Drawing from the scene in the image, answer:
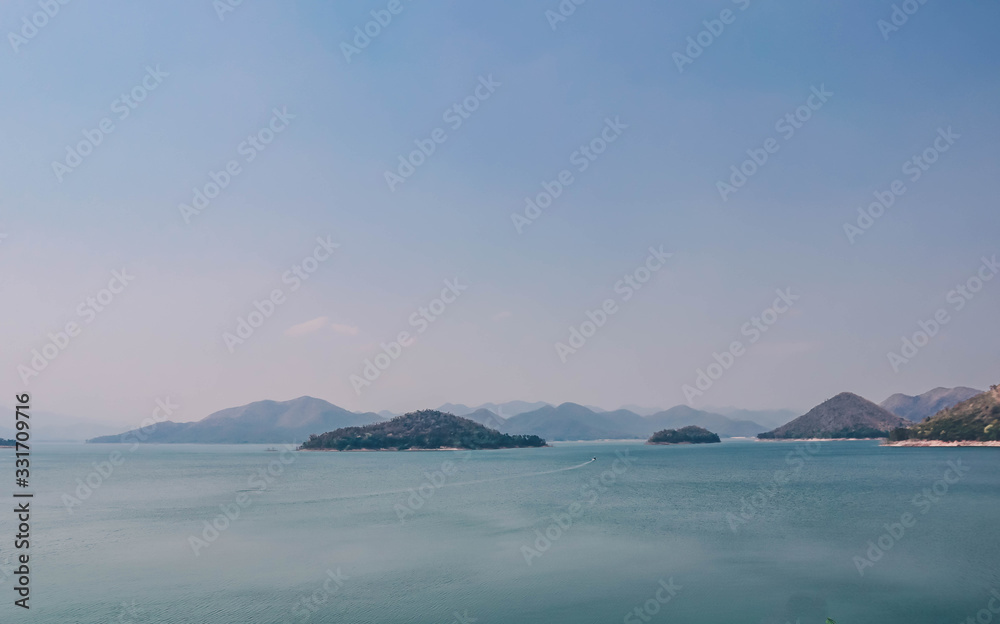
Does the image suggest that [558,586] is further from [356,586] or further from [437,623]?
[356,586]

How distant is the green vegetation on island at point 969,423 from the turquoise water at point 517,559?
96.2 meters

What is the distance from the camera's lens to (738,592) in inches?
936

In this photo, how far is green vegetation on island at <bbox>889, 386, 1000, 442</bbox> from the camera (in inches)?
5084

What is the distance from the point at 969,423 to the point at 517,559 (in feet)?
499

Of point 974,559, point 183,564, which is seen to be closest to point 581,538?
point 974,559

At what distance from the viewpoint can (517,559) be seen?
98.4ft

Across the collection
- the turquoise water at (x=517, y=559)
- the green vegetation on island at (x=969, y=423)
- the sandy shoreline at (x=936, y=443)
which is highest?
the green vegetation on island at (x=969, y=423)

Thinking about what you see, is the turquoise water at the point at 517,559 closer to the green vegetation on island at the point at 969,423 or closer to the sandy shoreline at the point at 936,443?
the green vegetation on island at the point at 969,423

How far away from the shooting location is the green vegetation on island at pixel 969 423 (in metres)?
129

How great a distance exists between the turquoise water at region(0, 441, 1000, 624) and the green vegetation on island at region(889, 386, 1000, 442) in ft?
316

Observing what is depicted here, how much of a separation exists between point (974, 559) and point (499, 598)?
23.8m

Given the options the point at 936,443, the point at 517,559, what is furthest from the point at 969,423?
the point at 517,559

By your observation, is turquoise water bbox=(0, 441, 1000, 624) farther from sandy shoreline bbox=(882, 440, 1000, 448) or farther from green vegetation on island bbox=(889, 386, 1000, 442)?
sandy shoreline bbox=(882, 440, 1000, 448)

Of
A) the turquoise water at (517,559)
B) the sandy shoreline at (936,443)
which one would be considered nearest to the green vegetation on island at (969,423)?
the sandy shoreline at (936,443)
